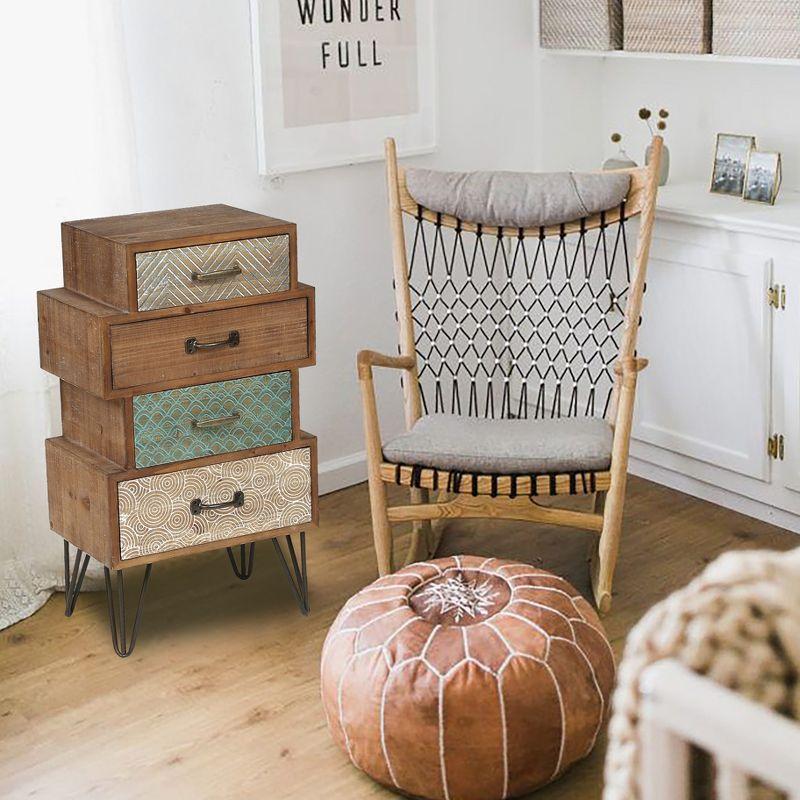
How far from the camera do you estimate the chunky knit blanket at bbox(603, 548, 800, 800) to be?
0.83 m

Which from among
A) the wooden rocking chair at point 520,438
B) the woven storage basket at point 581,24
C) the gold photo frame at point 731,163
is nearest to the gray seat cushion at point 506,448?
the wooden rocking chair at point 520,438

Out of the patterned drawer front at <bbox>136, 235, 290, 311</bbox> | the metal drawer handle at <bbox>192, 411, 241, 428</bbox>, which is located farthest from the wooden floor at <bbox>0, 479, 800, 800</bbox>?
the patterned drawer front at <bbox>136, 235, 290, 311</bbox>

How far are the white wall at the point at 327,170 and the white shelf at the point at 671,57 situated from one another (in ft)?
0.46

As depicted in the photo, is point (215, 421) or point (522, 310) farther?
point (522, 310)

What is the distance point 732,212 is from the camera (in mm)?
3074

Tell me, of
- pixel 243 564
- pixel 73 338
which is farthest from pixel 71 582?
pixel 73 338

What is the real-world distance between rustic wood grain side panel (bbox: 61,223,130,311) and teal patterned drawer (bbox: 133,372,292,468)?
0.69 ft

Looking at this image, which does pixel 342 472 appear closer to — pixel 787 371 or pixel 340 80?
pixel 340 80

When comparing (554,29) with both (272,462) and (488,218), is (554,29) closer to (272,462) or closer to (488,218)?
(488,218)

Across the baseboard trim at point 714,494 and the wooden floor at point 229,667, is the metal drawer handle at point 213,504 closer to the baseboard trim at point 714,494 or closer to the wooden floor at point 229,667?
the wooden floor at point 229,667

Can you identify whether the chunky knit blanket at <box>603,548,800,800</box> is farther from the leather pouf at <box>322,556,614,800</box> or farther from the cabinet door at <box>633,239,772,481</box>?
the cabinet door at <box>633,239,772,481</box>

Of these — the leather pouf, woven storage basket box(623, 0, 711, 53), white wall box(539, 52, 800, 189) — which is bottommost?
the leather pouf

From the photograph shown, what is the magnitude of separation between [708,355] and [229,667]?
4.73 ft

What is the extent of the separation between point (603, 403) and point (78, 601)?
153 cm
